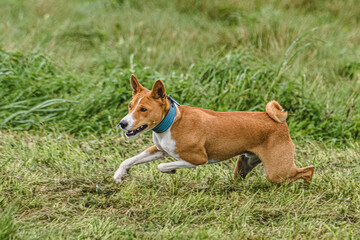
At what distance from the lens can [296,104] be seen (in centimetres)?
633

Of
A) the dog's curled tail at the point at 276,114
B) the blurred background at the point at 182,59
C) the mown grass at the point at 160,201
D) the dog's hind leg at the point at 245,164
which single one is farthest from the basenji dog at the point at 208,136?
the blurred background at the point at 182,59

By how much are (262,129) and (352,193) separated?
41.8 inches

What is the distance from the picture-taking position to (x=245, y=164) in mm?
4617

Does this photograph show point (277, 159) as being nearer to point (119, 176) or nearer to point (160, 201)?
point (160, 201)

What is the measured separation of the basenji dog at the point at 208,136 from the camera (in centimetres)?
399

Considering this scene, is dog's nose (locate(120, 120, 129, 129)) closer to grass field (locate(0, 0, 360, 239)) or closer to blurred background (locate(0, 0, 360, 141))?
grass field (locate(0, 0, 360, 239))

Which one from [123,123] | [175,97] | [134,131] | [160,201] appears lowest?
[175,97]

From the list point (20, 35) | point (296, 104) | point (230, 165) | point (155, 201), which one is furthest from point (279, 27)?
point (155, 201)

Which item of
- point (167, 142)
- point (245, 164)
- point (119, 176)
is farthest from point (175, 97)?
point (167, 142)

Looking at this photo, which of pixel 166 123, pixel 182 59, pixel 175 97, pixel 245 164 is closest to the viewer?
pixel 166 123

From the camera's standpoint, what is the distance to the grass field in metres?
3.89

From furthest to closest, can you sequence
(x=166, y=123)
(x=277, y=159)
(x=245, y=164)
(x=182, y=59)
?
(x=182, y=59)
(x=245, y=164)
(x=277, y=159)
(x=166, y=123)

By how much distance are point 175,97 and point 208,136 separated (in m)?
2.08

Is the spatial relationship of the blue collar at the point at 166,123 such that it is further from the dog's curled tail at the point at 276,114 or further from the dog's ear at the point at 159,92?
the dog's curled tail at the point at 276,114
